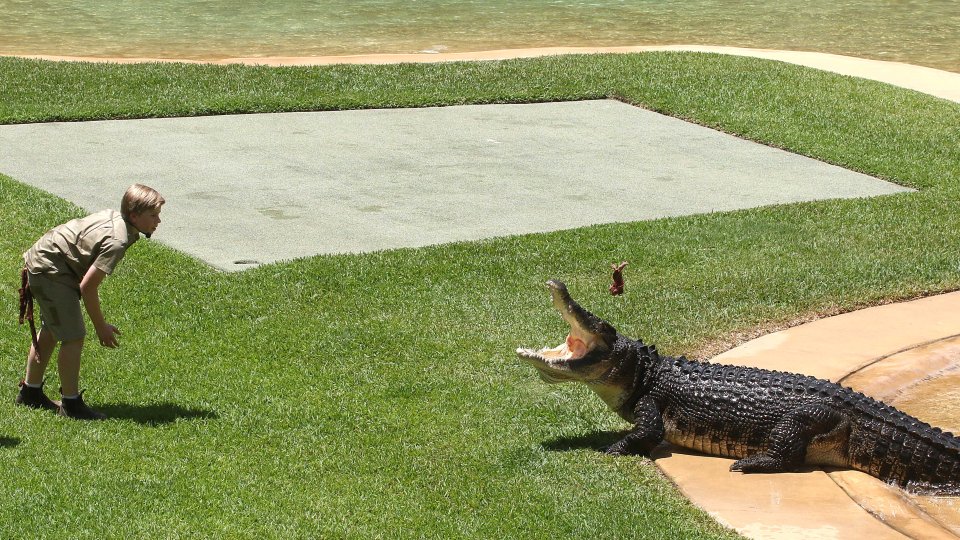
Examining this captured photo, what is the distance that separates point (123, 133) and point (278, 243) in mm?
4110

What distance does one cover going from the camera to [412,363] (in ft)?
24.8

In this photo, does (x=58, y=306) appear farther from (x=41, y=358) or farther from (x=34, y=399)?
(x=34, y=399)

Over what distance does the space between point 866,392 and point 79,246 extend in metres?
4.18

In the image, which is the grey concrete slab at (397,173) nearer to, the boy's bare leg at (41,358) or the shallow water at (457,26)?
the boy's bare leg at (41,358)

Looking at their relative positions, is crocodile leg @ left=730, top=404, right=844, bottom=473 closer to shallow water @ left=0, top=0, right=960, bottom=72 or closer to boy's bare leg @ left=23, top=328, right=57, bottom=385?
boy's bare leg @ left=23, top=328, right=57, bottom=385

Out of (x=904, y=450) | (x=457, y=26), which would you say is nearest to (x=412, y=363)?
(x=904, y=450)

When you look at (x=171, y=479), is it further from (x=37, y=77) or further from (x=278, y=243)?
(x=37, y=77)

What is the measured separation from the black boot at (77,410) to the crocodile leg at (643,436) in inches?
102

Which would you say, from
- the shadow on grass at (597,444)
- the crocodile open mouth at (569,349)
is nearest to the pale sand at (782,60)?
the shadow on grass at (597,444)

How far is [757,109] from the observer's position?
1499 centimetres

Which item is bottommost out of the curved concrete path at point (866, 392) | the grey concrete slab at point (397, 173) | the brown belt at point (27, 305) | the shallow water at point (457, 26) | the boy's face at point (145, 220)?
the shallow water at point (457, 26)

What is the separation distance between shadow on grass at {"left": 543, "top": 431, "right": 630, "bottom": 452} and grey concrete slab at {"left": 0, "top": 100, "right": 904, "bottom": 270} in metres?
3.61

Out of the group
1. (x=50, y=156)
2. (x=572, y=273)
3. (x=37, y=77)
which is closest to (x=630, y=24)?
(x=37, y=77)

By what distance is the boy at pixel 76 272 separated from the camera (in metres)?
6.31
